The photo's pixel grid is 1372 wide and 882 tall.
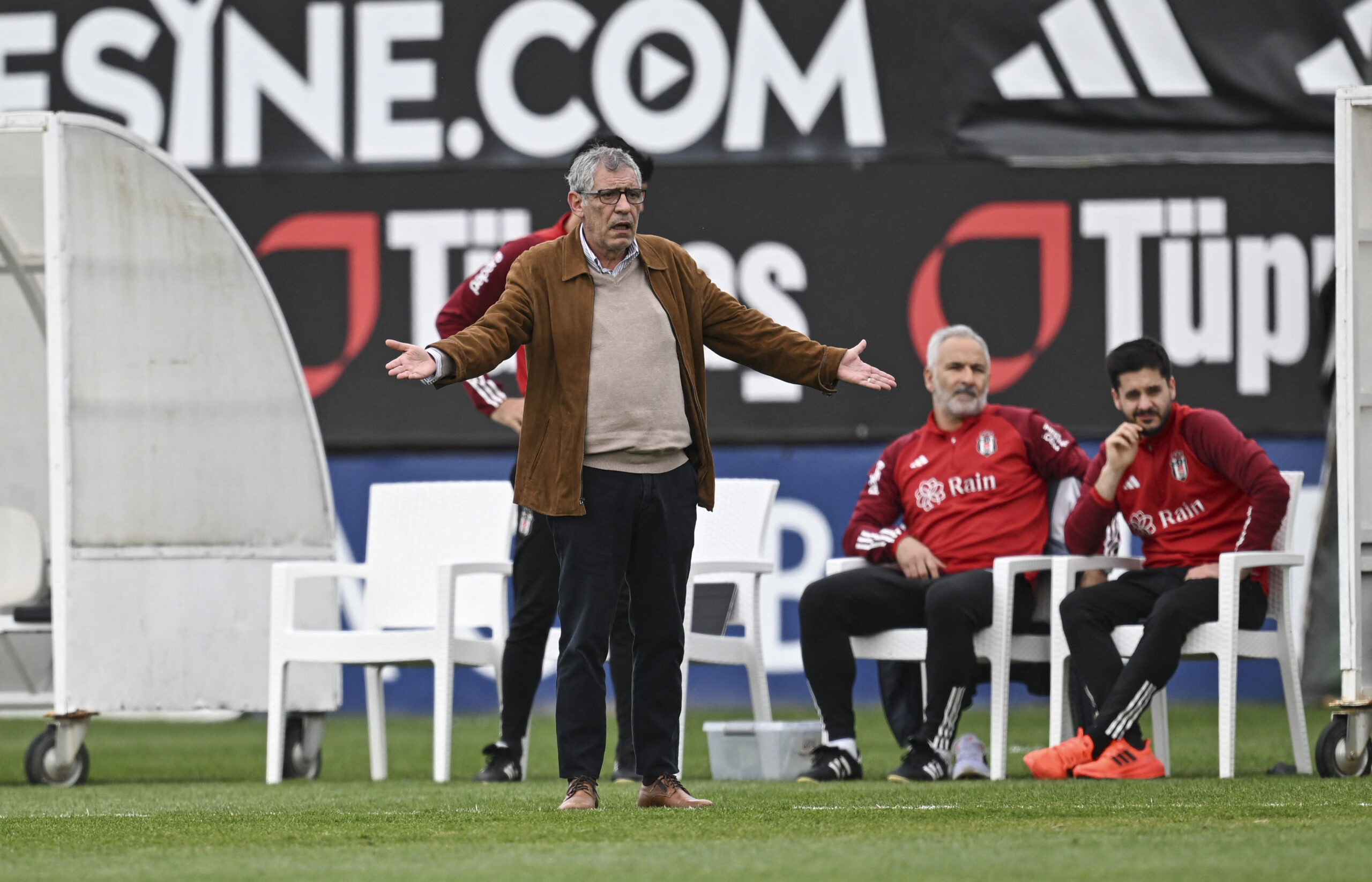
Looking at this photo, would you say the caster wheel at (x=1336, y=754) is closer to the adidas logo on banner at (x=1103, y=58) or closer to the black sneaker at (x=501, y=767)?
the black sneaker at (x=501, y=767)

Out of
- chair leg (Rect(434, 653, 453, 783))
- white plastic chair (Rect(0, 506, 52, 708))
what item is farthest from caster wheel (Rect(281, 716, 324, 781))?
white plastic chair (Rect(0, 506, 52, 708))

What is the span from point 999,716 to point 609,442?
6.20 feet

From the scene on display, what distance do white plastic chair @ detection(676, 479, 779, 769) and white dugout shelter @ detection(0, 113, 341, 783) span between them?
1.45 meters

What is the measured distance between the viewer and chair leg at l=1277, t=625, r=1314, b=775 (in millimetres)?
5820

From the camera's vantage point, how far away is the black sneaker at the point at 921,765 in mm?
5664

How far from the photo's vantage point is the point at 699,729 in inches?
344

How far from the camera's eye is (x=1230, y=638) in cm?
564

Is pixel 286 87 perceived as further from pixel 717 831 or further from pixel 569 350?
pixel 717 831

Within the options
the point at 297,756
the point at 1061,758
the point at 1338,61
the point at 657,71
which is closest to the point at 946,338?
the point at 1061,758

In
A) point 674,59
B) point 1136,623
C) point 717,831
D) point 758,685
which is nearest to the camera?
point 717,831

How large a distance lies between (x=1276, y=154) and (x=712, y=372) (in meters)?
2.76

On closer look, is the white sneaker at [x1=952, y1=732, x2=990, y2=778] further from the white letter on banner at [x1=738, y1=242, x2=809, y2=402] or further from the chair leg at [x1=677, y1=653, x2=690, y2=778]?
the white letter on banner at [x1=738, y1=242, x2=809, y2=402]

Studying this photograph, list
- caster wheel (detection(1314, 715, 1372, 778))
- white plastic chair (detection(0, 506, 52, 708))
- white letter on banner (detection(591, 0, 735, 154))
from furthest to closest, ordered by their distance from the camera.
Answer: white letter on banner (detection(591, 0, 735, 154)), white plastic chair (detection(0, 506, 52, 708)), caster wheel (detection(1314, 715, 1372, 778))

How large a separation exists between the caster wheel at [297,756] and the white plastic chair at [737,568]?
4.18 feet
